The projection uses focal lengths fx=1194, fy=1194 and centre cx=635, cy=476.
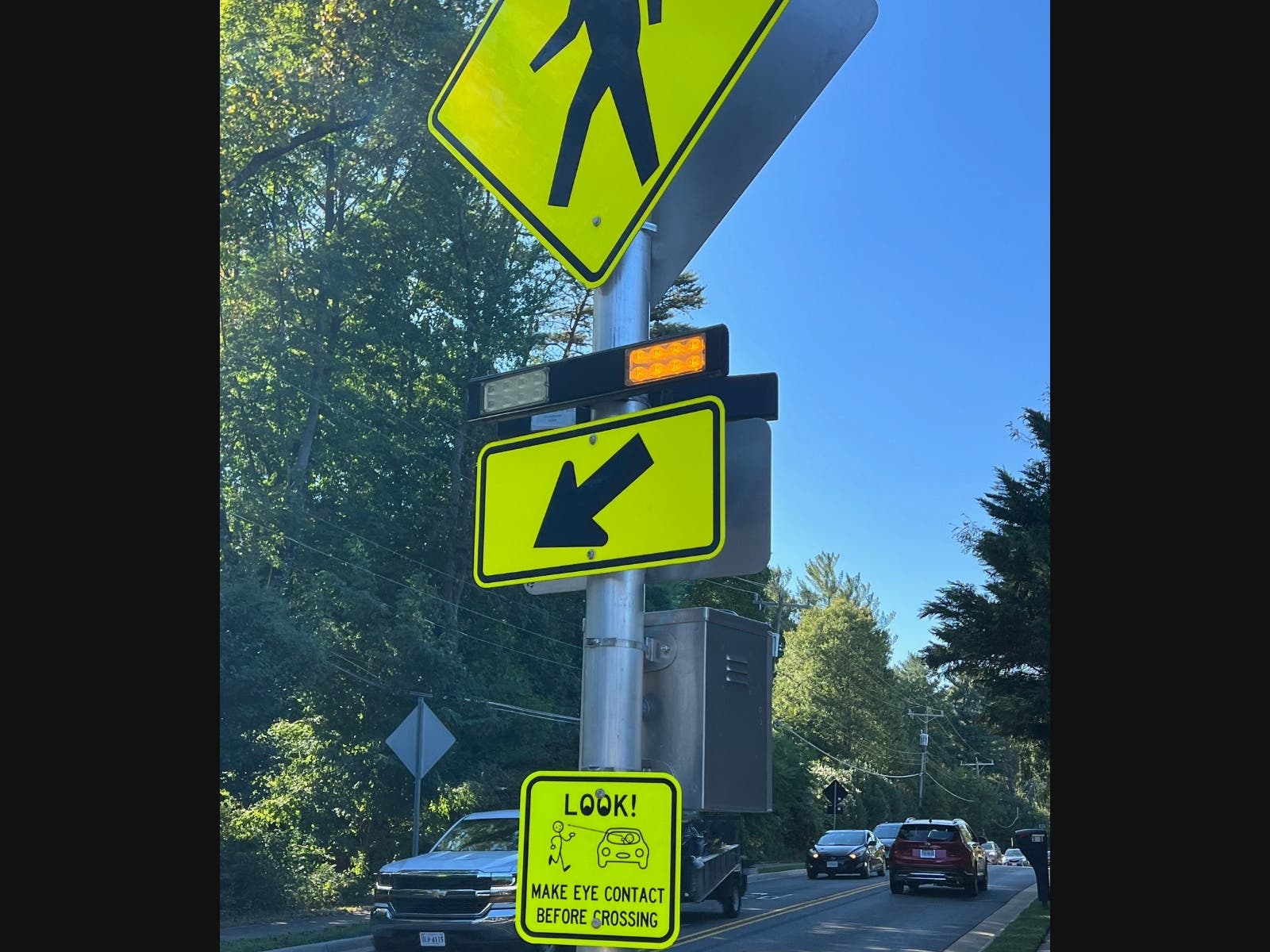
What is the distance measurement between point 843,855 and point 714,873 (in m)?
15.1

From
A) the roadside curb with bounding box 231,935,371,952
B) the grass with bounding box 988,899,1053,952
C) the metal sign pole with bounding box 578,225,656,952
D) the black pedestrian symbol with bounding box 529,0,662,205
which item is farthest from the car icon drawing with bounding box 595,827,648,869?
the grass with bounding box 988,899,1053,952

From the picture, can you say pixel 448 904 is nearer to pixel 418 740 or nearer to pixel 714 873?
pixel 418 740

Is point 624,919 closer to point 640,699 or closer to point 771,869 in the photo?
point 640,699

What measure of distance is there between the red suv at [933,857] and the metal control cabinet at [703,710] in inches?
955

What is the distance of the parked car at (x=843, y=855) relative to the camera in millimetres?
31344

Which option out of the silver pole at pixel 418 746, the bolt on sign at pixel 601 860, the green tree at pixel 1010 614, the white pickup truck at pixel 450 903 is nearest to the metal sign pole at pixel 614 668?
the bolt on sign at pixel 601 860

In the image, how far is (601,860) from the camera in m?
2.79

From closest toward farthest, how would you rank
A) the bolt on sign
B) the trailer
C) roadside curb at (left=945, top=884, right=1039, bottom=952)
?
the bolt on sign → roadside curb at (left=945, top=884, right=1039, bottom=952) → the trailer

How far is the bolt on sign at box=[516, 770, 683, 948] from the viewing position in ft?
8.95

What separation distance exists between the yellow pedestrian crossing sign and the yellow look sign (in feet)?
1.62

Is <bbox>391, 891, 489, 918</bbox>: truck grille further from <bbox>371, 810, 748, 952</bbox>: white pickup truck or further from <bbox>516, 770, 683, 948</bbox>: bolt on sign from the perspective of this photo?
<bbox>516, 770, 683, 948</bbox>: bolt on sign

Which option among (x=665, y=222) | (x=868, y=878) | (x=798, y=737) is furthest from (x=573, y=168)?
(x=798, y=737)

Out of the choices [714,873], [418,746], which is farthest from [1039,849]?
[418,746]

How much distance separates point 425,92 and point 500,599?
542 inches
